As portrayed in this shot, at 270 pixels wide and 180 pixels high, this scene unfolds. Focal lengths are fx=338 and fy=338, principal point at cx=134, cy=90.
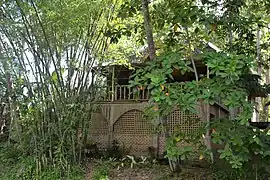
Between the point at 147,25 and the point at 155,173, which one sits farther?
the point at 155,173

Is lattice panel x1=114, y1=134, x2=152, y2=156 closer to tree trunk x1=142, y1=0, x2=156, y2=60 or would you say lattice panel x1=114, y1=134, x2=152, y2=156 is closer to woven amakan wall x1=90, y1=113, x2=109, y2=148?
woven amakan wall x1=90, y1=113, x2=109, y2=148

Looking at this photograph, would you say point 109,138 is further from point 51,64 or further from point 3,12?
point 3,12

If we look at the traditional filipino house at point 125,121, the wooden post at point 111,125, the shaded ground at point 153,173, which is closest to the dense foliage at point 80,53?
the shaded ground at point 153,173

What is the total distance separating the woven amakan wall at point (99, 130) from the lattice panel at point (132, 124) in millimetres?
274

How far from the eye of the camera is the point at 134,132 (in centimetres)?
782

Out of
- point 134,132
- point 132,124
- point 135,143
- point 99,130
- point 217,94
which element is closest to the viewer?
point 217,94

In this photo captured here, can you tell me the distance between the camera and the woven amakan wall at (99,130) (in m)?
7.96

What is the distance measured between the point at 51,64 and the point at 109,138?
258 centimetres

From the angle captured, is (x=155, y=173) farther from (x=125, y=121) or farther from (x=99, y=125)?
(x=99, y=125)

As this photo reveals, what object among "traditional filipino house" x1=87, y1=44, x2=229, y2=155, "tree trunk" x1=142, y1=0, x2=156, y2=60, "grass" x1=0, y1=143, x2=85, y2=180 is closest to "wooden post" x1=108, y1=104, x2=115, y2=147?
"traditional filipino house" x1=87, y1=44, x2=229, y2=155

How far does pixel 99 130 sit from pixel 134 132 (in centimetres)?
89

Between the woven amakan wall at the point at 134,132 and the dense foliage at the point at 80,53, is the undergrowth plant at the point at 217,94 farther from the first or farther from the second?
the woven amakan wall at the point at 134,132

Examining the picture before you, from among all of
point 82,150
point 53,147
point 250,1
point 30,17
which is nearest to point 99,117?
point 82,150

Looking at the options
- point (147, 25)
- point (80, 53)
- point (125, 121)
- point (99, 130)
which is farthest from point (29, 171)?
point (147, 25)
